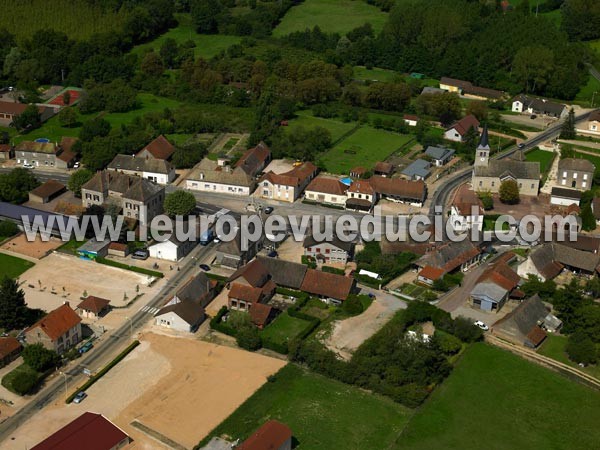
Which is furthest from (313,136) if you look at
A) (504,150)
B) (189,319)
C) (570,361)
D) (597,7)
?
(597,7)

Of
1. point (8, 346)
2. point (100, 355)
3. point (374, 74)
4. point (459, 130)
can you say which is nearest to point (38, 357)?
point (8, 346)

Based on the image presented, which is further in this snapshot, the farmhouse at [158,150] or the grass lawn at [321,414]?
the farmhouse at [158,150]

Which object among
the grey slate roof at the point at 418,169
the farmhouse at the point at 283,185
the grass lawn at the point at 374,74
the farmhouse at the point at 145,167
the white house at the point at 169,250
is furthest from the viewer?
the grass lawn at the point at 374,74

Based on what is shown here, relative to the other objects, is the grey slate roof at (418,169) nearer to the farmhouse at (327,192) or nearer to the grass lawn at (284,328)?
the farmhouse at (327,192)

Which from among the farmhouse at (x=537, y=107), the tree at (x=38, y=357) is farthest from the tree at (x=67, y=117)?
the farmhouse at (x=537, y=107)

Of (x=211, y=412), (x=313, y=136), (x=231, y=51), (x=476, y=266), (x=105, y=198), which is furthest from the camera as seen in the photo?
(x=231, y=51)

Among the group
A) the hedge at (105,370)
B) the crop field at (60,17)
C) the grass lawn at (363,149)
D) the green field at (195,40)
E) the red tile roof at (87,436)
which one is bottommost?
the grass lawn at (363,149)

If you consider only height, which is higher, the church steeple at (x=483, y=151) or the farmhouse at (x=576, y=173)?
the church steeple at (x=483, y=151)

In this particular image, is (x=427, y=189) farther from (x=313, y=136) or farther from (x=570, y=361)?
(x=570, y=361)
